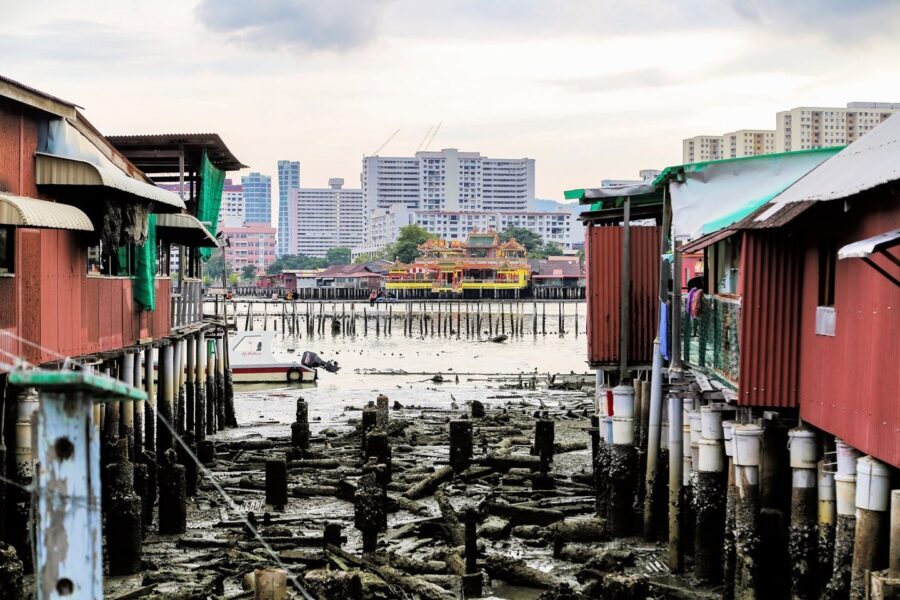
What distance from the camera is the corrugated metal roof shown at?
11492 mm

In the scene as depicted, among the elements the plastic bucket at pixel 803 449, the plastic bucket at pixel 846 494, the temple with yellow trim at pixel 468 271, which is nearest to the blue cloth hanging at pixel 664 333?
the plastic bucket at pixel 803 449

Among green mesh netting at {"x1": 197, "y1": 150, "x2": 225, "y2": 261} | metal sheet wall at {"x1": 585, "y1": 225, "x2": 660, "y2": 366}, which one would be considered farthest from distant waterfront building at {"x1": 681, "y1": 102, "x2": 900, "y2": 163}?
metal sheet wall at {"x1": 585, "y1": 225, "x2": 660, "y2": 366}

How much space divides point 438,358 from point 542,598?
54698 millimetres

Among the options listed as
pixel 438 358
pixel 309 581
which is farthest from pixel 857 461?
pixel 438 358

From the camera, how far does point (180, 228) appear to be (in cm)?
2638

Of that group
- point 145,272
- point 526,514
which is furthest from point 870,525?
point 145,272

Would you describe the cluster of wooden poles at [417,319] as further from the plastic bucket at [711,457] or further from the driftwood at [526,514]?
the plastic bucket at [711,457]

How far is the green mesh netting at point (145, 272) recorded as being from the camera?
2369 cm

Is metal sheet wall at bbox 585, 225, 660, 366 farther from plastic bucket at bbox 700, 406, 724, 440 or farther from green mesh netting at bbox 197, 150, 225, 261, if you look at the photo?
green mesh netting at bbox 197, 150, 225, 261

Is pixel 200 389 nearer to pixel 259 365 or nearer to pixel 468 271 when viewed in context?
pixel 259 365

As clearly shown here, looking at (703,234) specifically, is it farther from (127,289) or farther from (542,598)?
(127,289)

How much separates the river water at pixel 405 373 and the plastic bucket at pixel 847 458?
23.2 meters

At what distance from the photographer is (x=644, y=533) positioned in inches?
744

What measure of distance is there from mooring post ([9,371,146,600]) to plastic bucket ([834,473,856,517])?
7.52 m
